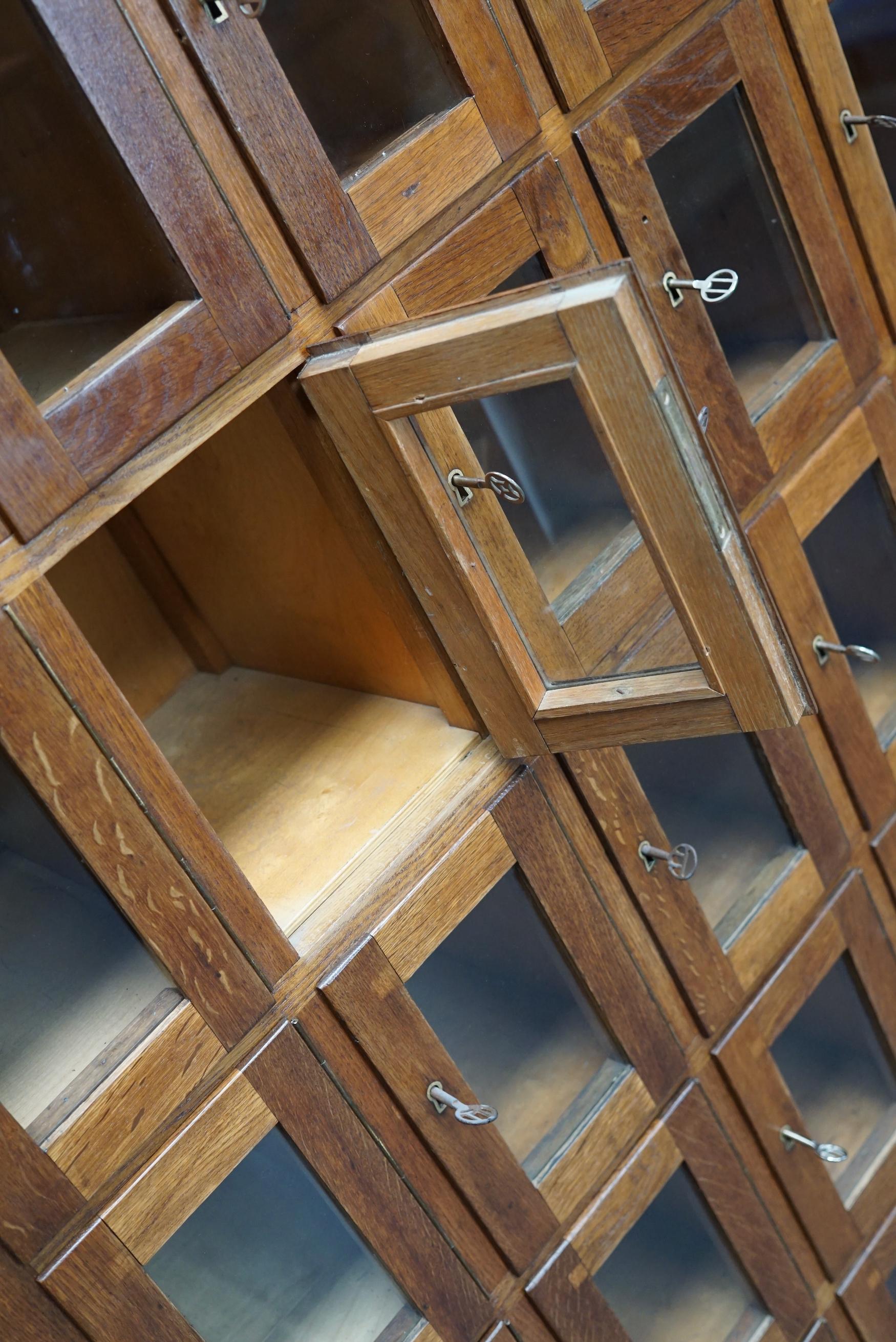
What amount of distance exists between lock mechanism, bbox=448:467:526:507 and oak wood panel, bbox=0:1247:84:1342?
509mm

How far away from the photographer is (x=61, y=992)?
741 millimetres

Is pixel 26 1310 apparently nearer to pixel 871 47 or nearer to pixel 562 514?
pixel 562 514

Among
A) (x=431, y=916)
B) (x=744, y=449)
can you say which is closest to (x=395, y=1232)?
(x=431, y=916)

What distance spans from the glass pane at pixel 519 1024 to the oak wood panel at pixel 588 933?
0.01m

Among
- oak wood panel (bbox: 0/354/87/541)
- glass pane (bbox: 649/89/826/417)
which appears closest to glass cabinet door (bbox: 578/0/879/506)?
glass pane (bbox: 649/89/826/417)

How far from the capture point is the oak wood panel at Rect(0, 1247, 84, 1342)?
720 millimetres

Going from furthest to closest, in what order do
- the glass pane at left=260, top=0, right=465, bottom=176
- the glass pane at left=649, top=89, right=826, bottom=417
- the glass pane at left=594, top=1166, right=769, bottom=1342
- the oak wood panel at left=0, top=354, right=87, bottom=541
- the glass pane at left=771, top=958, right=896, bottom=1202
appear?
the glass pane at left=771, top=958, right=896, bottom=1202, the glass pane at left=594, top=1166, right=769, bottom=1342, the glass pane at left=649, top=89, right=826, bottom=417, the glass pane at left=260, top=0, right=465, bottom=176, the oak wood panel at left=0, top=354, right=87, bottom=541

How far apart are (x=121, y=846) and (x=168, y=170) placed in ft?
1.25

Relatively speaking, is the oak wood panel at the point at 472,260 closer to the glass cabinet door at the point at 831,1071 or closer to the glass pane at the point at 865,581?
the glass pane at the point at 865,581

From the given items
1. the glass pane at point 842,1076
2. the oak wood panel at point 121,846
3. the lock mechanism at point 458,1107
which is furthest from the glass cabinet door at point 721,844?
the oak wood panel at point 121,846

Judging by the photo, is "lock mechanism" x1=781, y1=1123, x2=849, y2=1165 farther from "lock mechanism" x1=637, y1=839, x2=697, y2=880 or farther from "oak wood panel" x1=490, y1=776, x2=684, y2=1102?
"lock mechanism" x1=637, y1=839, x2=697, y2=880

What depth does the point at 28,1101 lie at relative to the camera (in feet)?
2.38

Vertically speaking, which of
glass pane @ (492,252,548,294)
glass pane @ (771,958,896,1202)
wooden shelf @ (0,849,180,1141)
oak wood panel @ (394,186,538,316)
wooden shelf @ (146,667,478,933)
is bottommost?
glass pane @ (771,958,896,1202)

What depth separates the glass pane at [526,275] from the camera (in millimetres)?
902
